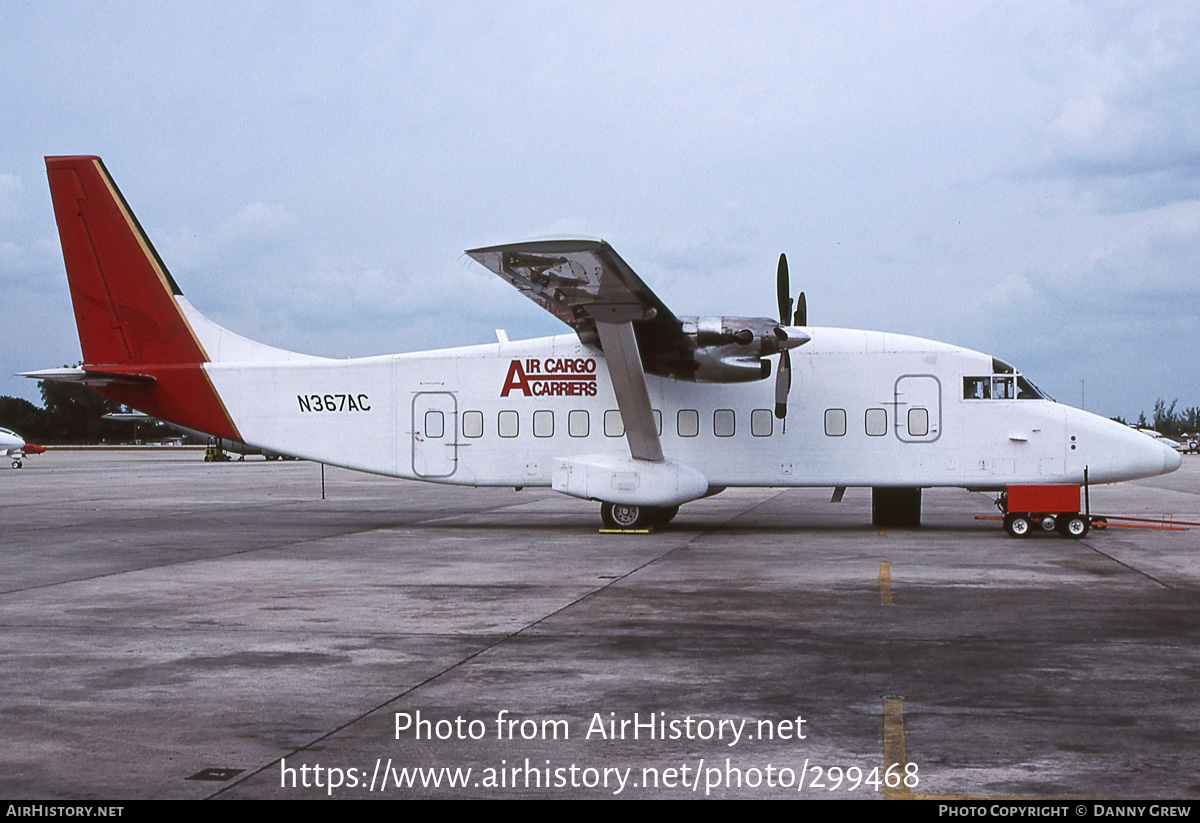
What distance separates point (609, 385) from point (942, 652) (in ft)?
42.6

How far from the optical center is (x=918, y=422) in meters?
21.0

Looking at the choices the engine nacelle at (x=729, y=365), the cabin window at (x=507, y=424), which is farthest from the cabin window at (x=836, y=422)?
the cabin window at (x=507, y=424)

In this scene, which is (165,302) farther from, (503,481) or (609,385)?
(609,385)

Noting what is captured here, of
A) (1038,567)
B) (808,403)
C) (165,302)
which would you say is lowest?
(1038,567)

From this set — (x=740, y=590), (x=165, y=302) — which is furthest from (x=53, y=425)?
(x=740, y=590)

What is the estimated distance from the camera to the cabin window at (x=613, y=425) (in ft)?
71.3

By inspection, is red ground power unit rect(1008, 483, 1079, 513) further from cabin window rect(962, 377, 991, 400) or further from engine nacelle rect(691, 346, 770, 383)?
engine nacelle rect(691, 346, 770, 383)

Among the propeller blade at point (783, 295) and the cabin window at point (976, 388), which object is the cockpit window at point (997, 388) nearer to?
the cabin window at point (976, 388)

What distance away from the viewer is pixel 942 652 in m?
9.34

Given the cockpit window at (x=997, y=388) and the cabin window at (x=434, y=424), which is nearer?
the cockpit window at (x=997, y=388)

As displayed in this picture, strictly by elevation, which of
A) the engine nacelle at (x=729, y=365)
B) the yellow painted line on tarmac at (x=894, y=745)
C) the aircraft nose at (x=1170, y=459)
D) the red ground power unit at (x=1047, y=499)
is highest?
the engine nacelle at (x=729, y=365)

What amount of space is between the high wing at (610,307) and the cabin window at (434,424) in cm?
326

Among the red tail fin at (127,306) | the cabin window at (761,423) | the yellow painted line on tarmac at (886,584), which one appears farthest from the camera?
the red tail fin at (127,306)

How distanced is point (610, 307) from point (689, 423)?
3.26m
